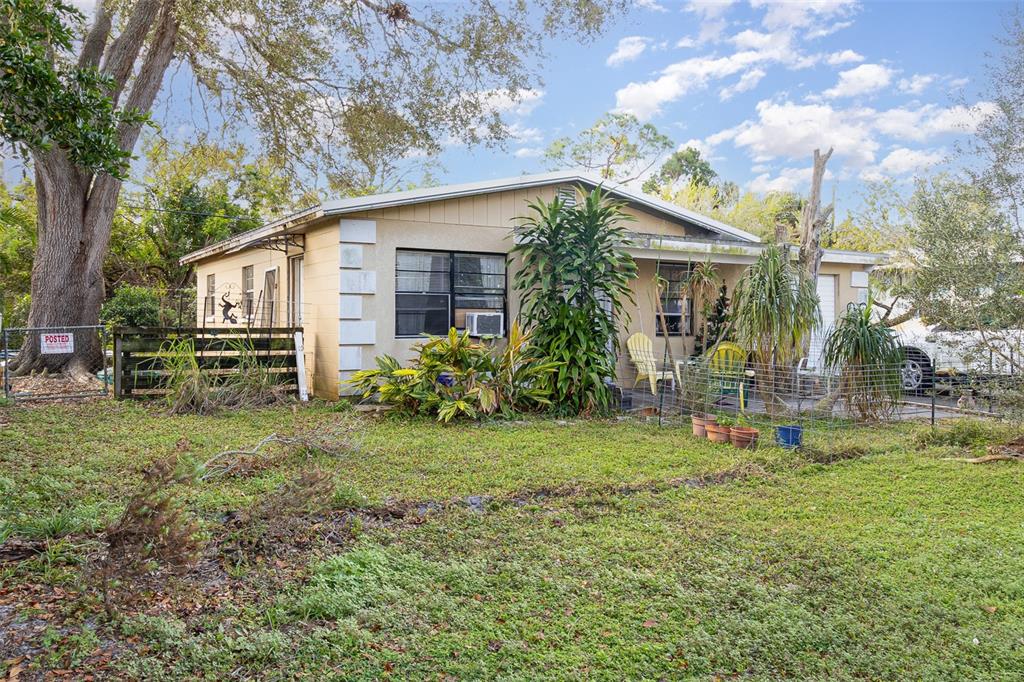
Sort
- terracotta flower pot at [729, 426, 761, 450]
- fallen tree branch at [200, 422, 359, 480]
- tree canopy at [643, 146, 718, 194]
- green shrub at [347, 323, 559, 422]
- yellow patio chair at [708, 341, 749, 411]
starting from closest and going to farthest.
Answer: fallen tree branch at [200, 422, 359, 480]
terracotta flower pot at [729, 426, 761, 450]
yellow patio chair at [708, 341, 749, 411]
green shrub at [347, 323, 559, 422]
tree canopy at [643, 146, 718, 194]

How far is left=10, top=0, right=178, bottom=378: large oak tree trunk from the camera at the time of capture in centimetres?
1288

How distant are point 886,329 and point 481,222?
229 inches

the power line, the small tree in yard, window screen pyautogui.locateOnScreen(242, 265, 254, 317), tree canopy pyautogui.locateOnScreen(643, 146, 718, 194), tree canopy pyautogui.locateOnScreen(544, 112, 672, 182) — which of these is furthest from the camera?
tree canopy pyautogui.locateOnScreen(643, 146, 718, 194)

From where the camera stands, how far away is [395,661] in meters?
2.88

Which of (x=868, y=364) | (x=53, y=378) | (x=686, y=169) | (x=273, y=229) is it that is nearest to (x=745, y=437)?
(x=868, y=364)

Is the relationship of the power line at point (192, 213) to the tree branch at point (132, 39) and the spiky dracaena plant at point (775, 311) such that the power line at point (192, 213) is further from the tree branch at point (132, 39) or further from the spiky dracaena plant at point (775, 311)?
the spiky dracaena plant at point (775, 311)

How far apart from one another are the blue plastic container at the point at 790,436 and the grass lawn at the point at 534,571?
18.7 inches

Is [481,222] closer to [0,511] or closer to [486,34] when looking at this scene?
[486,34]

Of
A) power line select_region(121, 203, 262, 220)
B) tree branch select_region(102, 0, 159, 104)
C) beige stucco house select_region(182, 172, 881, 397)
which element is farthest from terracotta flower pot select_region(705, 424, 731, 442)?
power line select_region(121, 203, 262, 220)

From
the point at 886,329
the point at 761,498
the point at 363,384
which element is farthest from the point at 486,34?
the point at 761,498

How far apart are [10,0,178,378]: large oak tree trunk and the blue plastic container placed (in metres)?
11.5

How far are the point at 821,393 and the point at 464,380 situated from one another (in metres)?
4.43

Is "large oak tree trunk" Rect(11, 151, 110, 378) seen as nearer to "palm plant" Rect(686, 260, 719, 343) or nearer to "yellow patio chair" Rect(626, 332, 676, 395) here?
"yellow patio chair" Rect(626, 332, 676, 395)

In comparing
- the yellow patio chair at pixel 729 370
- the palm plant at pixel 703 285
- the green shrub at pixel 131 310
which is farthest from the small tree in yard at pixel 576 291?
the green shrub at pixel 131 310
